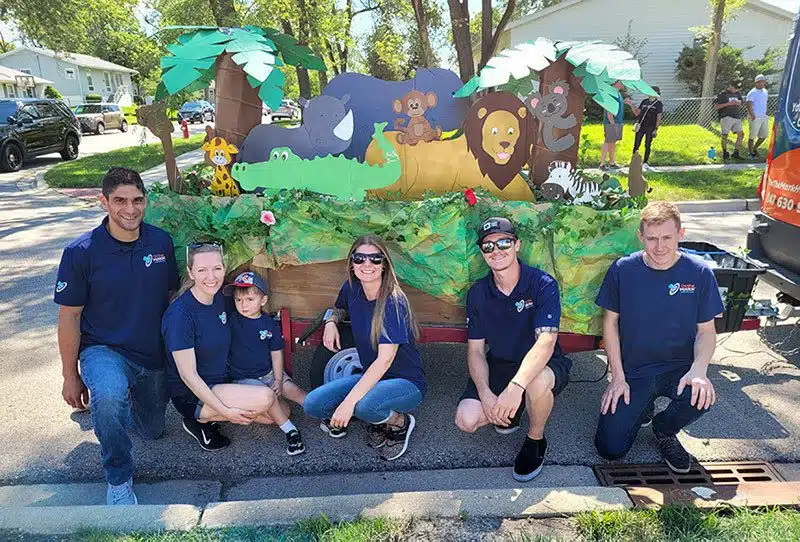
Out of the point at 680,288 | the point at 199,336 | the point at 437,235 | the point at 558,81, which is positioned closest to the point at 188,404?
the point at 199,336

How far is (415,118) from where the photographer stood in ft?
11.3

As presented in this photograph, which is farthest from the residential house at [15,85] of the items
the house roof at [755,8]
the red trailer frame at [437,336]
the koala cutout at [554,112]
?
the koala cutout at [554,112]

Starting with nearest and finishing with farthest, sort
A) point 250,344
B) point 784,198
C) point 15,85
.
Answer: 1. point 250,344
2. point 784,198
3. point 15,85

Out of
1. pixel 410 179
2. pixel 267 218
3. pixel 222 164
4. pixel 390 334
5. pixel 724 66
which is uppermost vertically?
pixel 724 66

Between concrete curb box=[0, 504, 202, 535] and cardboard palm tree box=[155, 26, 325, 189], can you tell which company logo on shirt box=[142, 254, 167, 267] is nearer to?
cardboard palm tree box=[155, 26, 325, 189]

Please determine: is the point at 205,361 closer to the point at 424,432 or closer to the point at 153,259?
the point at 153,259

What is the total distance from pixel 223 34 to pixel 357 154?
1067mm

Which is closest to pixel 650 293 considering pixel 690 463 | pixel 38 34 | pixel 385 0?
pixel 690 463

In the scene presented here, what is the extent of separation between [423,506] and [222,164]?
2.30 m

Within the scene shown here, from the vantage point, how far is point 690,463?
269 centimetres

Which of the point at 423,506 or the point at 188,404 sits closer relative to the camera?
the point at 423,506

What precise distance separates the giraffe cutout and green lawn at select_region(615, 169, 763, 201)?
608 cm

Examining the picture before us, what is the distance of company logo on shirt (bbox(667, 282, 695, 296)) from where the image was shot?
2.73 m

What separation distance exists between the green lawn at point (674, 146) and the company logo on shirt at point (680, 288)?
7740 millimetres
